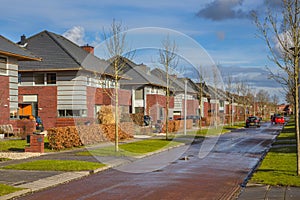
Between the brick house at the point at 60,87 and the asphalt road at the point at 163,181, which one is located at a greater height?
the brick house at the point at 60,87

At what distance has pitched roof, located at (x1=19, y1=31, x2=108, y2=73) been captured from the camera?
34209 millimetres

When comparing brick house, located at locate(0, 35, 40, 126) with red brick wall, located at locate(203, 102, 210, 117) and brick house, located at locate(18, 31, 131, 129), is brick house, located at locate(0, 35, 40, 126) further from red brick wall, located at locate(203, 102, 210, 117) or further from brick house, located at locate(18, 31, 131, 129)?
red brick wall, located at locate(203, 102, 210, 117)

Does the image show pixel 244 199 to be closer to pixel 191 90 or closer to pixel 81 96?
pixel 81 96

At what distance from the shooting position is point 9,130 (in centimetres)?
2670

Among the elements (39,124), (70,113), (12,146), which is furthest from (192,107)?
(12,146)

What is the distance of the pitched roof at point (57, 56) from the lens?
34.2m

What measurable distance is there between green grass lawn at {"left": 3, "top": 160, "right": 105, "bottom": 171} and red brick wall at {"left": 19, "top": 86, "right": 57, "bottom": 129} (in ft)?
61.4

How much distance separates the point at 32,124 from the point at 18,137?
1.70m

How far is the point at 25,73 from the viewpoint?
35.4 metres

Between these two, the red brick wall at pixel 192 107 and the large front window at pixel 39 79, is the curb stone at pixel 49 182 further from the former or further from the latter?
the red brick wall at pixel 192 107

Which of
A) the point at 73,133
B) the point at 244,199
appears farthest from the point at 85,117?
the point at 244,199

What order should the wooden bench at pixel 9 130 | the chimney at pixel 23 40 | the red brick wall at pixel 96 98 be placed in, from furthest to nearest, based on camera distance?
the chimney at pixel 23 40
the red brick wall at pixel 96 98
the wooden bench at pixel 9 130

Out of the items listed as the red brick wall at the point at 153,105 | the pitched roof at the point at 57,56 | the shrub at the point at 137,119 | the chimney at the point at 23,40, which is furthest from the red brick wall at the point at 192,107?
the chimney at the point at 23,40

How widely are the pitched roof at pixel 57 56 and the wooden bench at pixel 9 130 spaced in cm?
763
